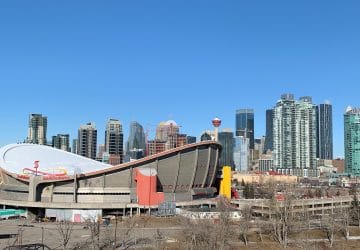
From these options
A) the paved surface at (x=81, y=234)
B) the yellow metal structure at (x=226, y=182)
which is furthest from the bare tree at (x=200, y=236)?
the yellow metal structure at (x=226, y=182)

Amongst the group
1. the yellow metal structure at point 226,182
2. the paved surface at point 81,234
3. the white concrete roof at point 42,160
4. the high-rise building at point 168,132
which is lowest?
the paved surface at point 81,234

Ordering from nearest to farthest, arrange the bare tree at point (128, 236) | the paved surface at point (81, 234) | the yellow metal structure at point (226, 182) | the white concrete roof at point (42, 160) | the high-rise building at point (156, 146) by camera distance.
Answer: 1. the bare tree at point (128, 236)
2. the paved surface at point (81, 234)
3. the white concrete roof at point (42, 160)
4. the yellow metal structure at point (226, 182)
5. the high-rise building at point (156, 146)

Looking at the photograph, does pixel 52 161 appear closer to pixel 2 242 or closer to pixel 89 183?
pixel 89 183

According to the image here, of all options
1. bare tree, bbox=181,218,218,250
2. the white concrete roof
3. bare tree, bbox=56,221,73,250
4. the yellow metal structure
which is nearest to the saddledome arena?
the white concrete roof

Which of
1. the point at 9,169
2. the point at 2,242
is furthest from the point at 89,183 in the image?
the point at 2,242

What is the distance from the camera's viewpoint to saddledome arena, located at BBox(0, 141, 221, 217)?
79.8m

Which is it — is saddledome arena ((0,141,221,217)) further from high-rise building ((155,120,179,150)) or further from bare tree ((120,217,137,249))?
high-rise building ((155,120,179,150))

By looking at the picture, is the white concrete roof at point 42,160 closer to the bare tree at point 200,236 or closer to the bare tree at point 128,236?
the bare tree at point 128,236

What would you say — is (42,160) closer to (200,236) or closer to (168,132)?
(200,236)

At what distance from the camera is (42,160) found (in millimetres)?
92000

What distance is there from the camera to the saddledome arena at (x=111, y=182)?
3142 inches

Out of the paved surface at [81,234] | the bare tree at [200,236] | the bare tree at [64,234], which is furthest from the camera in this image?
the paved surface at [81,234]

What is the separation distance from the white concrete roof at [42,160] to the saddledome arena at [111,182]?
0.18 metres

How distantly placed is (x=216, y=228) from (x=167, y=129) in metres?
135
